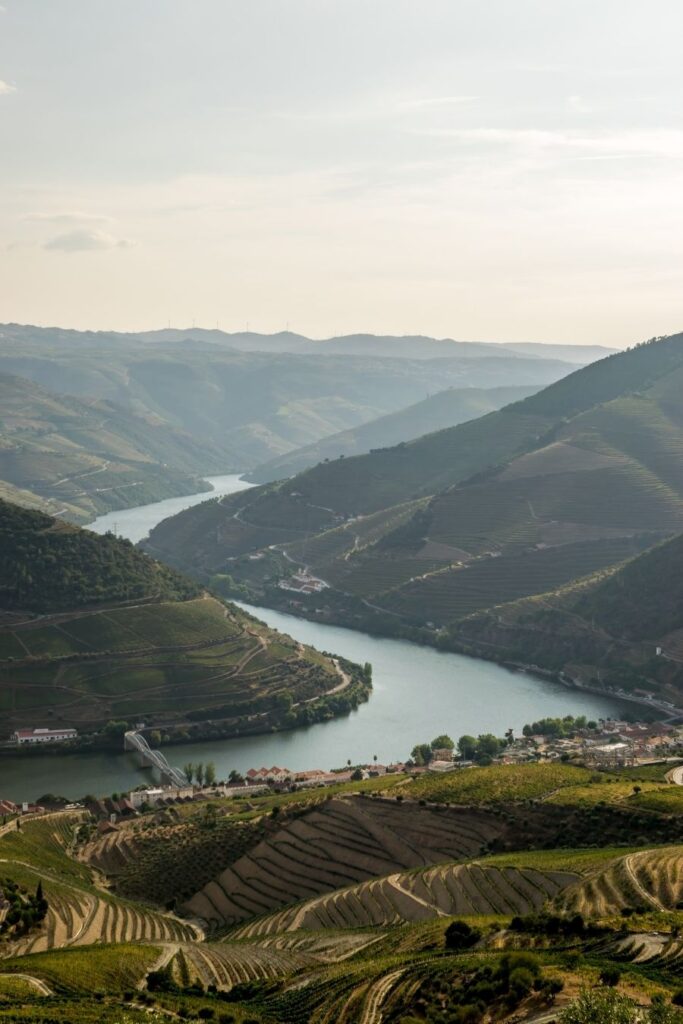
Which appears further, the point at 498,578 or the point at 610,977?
the point at 498,578

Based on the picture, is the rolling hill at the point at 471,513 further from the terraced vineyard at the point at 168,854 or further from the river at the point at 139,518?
the terraced vineyard at the point at 168,854

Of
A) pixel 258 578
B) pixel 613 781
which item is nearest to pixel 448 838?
pixel 613 781

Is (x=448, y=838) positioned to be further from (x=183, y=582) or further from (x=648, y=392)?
(x=648, y=392)

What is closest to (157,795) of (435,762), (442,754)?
(435,762)

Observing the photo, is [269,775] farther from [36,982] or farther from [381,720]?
[36,982]

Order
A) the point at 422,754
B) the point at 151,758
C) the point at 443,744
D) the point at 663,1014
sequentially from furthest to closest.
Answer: the point at 443,744
the point at 151,758
the point at 422,754
the point at 663,1014

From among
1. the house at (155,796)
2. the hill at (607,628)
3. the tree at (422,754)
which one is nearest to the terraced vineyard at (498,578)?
the hill at (607,628)

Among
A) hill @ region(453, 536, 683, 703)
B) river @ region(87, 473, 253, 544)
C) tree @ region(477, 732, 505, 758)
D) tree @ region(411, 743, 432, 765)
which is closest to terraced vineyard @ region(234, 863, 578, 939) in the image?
tree @ region(411, 743, 432, 765)
